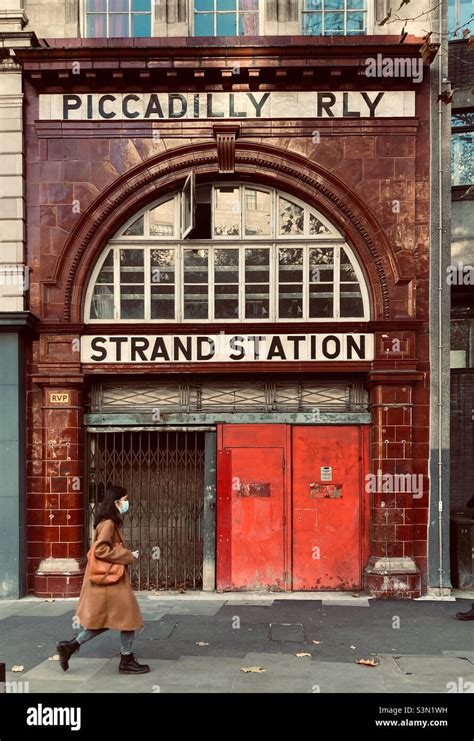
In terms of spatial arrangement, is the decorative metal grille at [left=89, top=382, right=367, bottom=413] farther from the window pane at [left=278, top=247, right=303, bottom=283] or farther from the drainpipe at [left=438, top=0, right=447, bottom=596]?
the window pane at [left=278, top=247, right=303, bottom=283]

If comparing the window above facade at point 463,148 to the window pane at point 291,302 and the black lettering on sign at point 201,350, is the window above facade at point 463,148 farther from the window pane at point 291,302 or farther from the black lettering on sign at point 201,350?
the black lettering on sign at point 201,350

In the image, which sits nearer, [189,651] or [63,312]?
[189,651]

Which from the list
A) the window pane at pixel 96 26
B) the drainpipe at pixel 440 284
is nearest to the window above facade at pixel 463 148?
the drainpipe at pixel 440 284

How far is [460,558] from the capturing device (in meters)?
12.9

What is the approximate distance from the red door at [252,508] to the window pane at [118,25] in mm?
6547

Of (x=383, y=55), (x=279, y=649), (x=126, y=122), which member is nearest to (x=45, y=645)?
(x=279, y=649)

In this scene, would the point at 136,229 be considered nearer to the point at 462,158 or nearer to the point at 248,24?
the point at 248,24

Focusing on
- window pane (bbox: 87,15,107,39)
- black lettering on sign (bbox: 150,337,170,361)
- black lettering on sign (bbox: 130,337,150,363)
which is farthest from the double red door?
window pane (bbox: 87,15,107,39)

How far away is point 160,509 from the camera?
42.8 feet

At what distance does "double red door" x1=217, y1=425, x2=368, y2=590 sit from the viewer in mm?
12773

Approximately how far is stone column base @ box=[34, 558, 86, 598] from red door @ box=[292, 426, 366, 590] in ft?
11.0

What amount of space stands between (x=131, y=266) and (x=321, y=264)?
9.96ft

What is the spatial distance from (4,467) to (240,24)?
26.1 ft

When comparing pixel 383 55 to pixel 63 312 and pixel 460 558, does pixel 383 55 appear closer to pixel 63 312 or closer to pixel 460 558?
pixel 63 312
